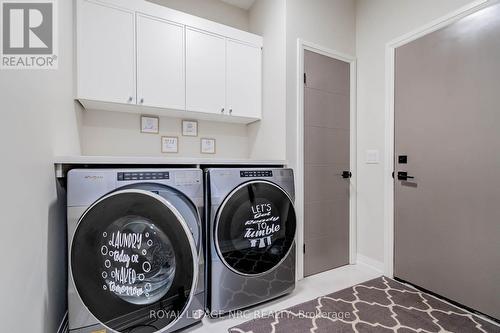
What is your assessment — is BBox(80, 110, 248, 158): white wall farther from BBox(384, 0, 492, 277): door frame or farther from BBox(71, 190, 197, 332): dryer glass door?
BBox(384, 0, 492, 277): door frame

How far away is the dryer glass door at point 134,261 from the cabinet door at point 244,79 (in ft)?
4.17

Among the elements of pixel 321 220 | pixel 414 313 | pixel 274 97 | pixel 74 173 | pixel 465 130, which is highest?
pixel 274 97

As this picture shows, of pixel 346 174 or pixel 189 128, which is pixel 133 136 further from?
pixel 346 174

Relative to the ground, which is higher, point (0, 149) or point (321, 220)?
point (0, 149)

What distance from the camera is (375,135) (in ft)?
7.49

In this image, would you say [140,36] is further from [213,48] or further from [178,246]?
[178,246]

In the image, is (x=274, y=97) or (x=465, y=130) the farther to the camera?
(x=274, y=97)

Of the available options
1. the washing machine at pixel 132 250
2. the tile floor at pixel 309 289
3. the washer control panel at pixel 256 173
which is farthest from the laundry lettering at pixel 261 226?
the tile floor at pixel 309 289

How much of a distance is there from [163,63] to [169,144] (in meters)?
0.72

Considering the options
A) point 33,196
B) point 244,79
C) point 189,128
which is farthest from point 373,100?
point 33,196

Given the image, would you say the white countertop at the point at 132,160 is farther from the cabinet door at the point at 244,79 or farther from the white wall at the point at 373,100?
Answer: the white wall at the point at 373,100

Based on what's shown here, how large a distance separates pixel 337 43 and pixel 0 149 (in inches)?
105

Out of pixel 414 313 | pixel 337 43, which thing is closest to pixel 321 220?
pixel 414 313

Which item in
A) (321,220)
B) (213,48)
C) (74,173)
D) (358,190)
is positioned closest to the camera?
(74,173)
